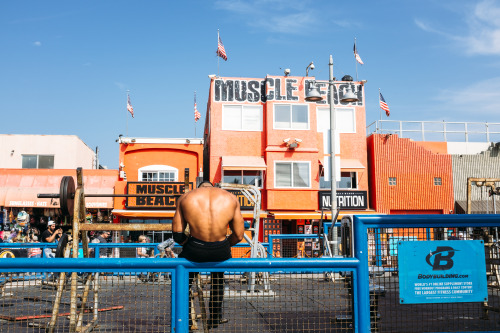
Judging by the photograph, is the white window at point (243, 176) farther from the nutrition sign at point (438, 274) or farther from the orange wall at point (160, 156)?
the nutrition sign at point (438, 274)

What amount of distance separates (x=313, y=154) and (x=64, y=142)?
16460 millimetres

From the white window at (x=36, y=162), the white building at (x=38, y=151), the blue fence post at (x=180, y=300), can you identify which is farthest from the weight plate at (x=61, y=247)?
the white window at (x=36, y=162)

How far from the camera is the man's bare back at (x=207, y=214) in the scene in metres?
4.34

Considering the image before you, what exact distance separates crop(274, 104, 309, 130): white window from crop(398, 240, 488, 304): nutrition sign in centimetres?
2161

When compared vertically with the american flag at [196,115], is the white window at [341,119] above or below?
below

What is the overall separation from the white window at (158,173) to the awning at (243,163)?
146 inches

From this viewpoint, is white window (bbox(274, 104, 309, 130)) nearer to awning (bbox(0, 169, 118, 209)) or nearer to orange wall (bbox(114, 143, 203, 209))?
orange wall (bbox(114, 143, 203, 209))

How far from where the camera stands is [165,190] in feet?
79.6

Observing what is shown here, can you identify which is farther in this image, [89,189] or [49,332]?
[89,189]

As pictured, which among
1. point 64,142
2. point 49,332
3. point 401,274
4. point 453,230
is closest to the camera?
point 401,274

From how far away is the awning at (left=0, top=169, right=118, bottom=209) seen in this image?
2427 cm

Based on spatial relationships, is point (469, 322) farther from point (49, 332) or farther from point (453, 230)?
point (49, 332)

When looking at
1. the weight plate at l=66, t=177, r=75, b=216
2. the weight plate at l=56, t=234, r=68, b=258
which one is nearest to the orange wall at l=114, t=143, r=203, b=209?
the weight plate at l=56, t=234, r=68, b=258

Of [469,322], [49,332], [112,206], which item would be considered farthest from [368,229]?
[112,206]
